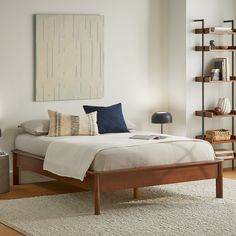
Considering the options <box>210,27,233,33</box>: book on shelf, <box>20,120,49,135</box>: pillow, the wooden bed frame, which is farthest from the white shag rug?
<box>210,27,233,33</box>: book on shelf

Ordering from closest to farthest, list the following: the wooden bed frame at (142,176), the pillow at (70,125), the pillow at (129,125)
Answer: the wooden bed frame at (142,176) → the pillow at (70,125) → the pillow at (129,125)

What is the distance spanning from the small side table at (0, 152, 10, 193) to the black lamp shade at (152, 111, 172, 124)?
1.89 m

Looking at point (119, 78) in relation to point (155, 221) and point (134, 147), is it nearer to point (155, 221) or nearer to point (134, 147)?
point (134, 147)

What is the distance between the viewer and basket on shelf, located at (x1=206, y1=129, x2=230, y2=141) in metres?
8.42

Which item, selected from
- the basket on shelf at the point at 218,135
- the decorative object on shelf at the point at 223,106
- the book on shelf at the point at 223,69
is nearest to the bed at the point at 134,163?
the basket on shelf at the point at 218,135

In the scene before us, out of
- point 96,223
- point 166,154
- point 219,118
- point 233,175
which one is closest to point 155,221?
point 96,223

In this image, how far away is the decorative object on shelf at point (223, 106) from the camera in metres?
8.46

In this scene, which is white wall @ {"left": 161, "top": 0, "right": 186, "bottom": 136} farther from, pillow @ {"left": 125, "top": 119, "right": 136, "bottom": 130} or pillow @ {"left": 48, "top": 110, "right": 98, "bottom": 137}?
pillow @ {"left": 48, "top": 110, "right": 98, "bottom": 137}

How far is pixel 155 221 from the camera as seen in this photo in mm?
5773

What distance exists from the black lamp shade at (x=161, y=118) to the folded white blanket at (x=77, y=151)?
1.19 metres

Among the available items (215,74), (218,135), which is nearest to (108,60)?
(215,74)

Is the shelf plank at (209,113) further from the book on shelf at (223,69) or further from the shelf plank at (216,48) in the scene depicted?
the shelf plank at (216,48)

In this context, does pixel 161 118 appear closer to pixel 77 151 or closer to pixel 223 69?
pixel 223 69

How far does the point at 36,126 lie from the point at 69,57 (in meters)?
0.95
